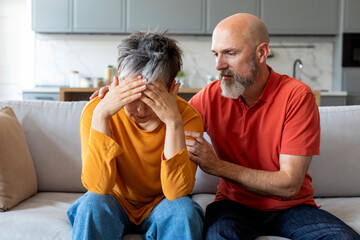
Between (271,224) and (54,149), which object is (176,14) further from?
(271,224)

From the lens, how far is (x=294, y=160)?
4.45ft

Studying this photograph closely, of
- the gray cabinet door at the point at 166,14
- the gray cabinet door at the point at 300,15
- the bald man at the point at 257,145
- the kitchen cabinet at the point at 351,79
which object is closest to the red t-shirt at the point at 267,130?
the bald man at the point at 257,145

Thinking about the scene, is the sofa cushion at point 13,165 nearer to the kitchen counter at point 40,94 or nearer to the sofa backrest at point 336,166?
the sofa backrest at point 336,166

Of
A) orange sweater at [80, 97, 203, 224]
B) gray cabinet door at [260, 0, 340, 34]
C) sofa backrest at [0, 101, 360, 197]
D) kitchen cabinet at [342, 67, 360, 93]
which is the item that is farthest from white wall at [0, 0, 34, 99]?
orange sweater at [80, 97, 203, 224]

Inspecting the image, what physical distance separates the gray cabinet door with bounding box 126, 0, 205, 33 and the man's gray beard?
334cm

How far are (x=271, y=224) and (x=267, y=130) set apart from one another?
0.35 m

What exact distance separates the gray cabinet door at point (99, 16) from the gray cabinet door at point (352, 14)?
110 inches

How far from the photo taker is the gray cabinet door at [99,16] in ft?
15.3

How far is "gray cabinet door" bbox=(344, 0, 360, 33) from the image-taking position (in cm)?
464

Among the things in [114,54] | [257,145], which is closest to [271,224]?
Result: [257,145]

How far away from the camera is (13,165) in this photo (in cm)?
155

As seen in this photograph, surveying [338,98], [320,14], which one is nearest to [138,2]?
[320,14]

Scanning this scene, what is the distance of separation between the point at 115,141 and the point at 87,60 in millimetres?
3967

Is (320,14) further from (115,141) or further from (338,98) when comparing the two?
(115,141)
